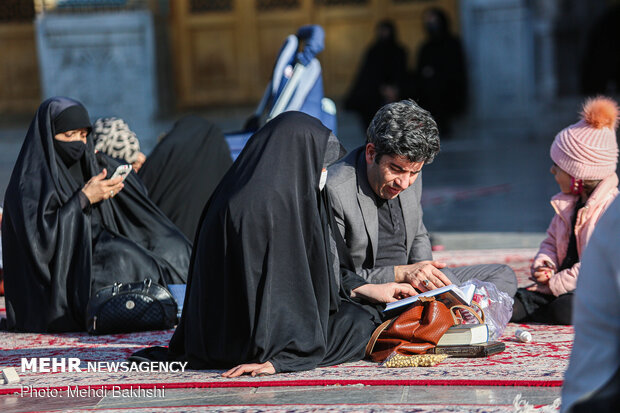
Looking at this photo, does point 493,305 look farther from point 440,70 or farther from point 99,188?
point 440,70

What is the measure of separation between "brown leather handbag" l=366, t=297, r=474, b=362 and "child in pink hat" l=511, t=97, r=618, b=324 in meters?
0.70

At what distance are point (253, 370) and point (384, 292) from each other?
59cm

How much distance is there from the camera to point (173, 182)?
511 cm

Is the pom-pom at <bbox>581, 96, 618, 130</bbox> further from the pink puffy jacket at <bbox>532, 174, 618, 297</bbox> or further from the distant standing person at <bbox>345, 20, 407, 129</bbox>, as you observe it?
the distant standing person at <bbox>345, 20, 407, 129</bbox>

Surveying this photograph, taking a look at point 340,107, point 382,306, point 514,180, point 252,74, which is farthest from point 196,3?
point 382,306

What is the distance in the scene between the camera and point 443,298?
133 inches

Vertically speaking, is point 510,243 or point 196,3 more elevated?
point 196,3

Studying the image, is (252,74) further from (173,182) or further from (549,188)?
(173,182)

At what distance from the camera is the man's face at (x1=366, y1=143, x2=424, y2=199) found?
336cm

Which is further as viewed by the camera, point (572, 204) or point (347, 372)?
point (572, 204)

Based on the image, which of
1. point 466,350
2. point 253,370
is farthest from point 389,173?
point 253,370

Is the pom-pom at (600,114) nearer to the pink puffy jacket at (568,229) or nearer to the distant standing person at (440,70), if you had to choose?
the pink puffy jacket at (568,229)

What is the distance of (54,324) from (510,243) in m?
2.74

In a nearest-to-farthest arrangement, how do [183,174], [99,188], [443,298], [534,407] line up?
[534,407], [443,298], [99,188], [183,174]
